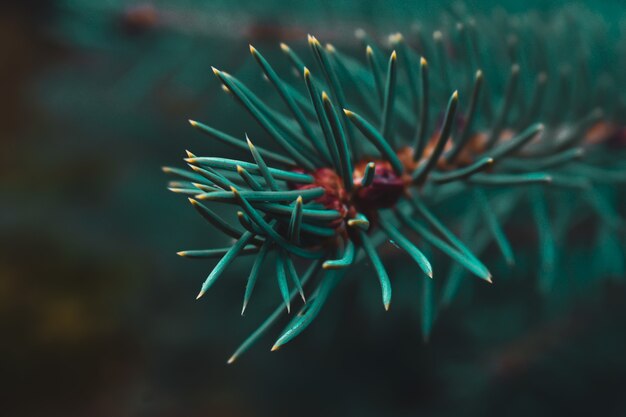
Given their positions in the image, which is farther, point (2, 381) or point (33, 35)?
point (33, 35)

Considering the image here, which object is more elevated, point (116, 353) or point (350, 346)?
point (116, 353)

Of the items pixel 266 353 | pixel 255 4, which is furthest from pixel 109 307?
pixel 255 4

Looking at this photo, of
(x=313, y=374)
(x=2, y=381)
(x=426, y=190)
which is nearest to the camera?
(x=426, y=190)

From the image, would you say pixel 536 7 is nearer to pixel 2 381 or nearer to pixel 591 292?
pixel 591 292

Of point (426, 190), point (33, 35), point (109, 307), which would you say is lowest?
point (426, 190)

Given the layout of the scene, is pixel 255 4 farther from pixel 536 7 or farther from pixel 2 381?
pixel 2 381

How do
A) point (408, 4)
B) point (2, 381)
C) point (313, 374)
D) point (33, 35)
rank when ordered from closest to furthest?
point (408, 4) < point (313, 374) < point (2, 381) < point (33, 35)
